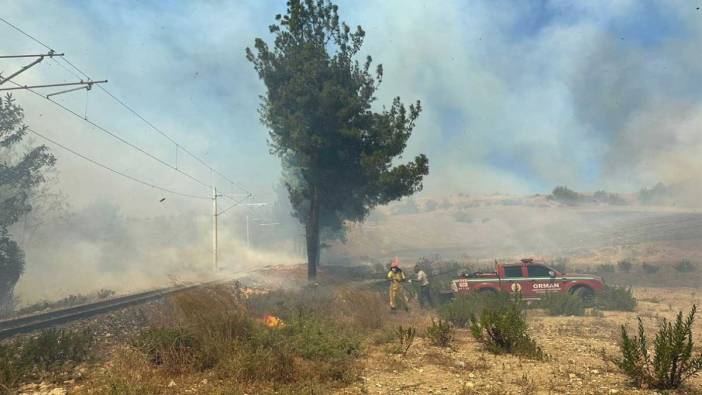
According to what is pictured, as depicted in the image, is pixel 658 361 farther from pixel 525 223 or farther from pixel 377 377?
pixel 525 223

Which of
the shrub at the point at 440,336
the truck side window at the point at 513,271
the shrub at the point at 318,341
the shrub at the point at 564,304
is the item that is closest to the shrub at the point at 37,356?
the shrub at the point at 318,341

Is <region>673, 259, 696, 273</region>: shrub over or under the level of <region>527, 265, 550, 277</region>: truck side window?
under

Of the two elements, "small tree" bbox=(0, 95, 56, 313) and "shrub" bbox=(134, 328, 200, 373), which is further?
"small tree" bbox=(0, 95, 56, 313)

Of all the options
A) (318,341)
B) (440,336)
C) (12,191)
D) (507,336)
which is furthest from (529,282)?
(12,191)

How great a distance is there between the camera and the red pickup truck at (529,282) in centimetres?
1714

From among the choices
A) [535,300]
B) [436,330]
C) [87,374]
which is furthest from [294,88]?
[87,374]

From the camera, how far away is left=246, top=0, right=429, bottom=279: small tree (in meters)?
22.5

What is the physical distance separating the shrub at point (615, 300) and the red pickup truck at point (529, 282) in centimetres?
37

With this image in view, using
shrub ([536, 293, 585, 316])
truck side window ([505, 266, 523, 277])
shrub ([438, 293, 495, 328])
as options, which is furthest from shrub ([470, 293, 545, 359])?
truck side window ([505, 266, 523, 277])

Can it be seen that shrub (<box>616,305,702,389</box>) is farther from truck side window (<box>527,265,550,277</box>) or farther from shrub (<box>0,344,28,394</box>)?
truck side window (<box>527,265,550,277</box>)

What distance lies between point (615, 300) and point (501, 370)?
437 inches

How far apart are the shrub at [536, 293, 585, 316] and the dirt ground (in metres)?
3.84

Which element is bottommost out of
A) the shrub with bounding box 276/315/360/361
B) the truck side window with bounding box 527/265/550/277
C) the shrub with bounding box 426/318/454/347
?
the shrub with bounding box 426/318/454/347

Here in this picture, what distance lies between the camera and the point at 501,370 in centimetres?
743
